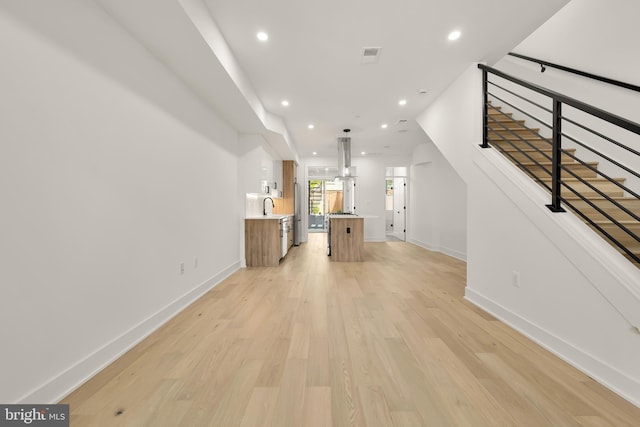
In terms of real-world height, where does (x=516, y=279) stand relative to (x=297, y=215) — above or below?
below

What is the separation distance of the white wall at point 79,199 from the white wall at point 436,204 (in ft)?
17.9

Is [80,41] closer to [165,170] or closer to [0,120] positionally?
[0,120]

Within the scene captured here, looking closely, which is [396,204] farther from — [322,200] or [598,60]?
[598,60]

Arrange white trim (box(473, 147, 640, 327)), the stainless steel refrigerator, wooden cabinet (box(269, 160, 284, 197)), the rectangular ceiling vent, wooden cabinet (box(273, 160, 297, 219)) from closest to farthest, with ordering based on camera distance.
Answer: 1. white trim (box(473, 147, 640, 327))
2. the rectangular ceiling vent
3. wooden cabinet (box(269, 160, 284, 197))
4. wooden cabinet (box(273, 160, 297, 219))
5. the stainless steel refrigerator

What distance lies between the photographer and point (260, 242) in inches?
189

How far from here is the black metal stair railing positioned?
1.75 meters

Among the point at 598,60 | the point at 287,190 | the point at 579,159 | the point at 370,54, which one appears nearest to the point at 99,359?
the point at 370,54

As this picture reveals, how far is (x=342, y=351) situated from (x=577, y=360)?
1.61m

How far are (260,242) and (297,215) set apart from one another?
311 centimetres

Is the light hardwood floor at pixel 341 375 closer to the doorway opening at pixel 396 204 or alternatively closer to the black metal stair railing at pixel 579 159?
the black metal stair railing at pixel 579 159

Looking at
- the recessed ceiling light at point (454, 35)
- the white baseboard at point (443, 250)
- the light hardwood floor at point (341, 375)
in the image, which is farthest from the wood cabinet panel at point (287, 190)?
the recessed ceiling light at point (454, 35)

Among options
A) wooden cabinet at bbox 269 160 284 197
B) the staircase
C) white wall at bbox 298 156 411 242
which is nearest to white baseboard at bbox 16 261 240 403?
the staircase

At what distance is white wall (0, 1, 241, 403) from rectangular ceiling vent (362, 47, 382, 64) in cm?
212

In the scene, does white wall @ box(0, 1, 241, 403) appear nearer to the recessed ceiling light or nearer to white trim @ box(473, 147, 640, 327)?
the recessed ceiling light
